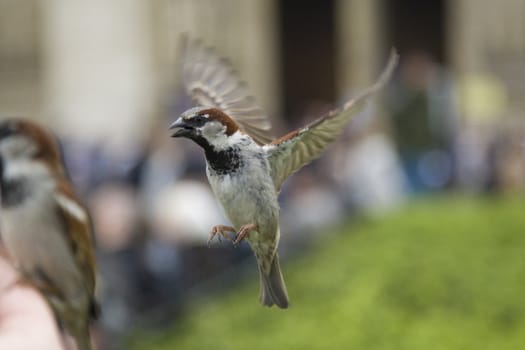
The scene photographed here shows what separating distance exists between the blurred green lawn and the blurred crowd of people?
11.7 inches

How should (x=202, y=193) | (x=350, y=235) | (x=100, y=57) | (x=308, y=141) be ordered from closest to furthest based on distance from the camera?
(x=308, y=141) < (x=202, y=193) < (x=350, y=235) < (x=100, y=57)

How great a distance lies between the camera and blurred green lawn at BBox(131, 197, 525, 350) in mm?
6324

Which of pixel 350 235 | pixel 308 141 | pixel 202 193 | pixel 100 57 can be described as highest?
pixel 308 141

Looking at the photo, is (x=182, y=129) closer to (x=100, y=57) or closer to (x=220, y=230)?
(x=220, y=230)

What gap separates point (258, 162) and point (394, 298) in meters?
5.61

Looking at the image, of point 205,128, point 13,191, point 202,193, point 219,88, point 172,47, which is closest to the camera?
point 205,128

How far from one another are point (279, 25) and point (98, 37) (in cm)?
480

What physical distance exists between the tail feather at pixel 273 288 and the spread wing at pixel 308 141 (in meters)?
0.11

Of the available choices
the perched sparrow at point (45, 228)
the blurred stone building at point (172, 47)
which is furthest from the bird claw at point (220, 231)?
the blurred stone building at point (172, 47)

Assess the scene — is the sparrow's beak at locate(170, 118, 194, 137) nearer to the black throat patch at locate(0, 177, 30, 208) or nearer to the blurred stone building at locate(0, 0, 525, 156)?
the black throat patch at locate(0, 177, 30, 208)

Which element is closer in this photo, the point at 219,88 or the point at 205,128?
the point at 205,128

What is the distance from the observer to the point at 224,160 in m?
1.13

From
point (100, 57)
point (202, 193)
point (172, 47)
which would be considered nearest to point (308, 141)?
point (202, 193)

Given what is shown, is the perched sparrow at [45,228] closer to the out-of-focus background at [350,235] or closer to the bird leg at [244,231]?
the out-of-focus background at [350,235]
